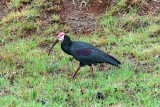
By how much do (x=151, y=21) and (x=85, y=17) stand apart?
1733 mm

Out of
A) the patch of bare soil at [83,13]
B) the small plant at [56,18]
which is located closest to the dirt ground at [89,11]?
the patch of bare soil at [83,13]

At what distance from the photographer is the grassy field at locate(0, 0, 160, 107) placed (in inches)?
260

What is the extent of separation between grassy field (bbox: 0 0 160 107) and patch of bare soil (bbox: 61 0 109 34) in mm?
210

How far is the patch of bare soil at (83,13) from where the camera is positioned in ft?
37.4

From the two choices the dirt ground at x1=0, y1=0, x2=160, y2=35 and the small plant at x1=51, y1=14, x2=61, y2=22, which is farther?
the small plant at x1=51, y1=14, x2=61, y2=22

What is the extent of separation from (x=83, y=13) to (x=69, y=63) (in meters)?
3.03

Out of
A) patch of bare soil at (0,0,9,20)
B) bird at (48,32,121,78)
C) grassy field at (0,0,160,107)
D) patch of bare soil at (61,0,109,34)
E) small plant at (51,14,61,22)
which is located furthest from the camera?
patch of bare soil at (0,0,9,20)

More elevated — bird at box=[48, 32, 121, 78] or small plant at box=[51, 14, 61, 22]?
bird at box=[48, 32, 121, 78]

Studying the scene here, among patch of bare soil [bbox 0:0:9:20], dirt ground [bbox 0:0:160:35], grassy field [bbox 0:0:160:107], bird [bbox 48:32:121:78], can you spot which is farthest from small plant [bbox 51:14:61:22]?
bird [bbox 48:32:121:78]

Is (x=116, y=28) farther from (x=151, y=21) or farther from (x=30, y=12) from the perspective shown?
(x=30, y=12)

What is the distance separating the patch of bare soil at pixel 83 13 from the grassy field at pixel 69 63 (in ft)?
0.69

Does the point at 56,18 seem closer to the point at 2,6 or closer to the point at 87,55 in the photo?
the point at 2,6

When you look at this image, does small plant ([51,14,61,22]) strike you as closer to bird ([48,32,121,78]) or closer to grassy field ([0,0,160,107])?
grassy field ([0,0,160,107])

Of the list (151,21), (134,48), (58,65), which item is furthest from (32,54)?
(151,21)
